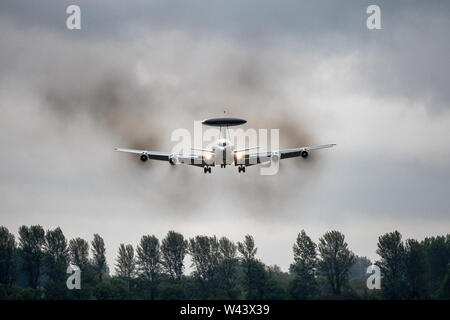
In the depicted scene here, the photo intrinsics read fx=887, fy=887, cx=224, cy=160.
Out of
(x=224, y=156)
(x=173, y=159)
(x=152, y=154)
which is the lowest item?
(x=224, y=156)

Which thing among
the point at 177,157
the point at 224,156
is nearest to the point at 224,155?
the point at 224,156

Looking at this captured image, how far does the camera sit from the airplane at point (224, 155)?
17075 cm

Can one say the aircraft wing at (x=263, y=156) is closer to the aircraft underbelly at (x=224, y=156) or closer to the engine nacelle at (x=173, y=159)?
the aircraft underbelly at (x=224, y=156)

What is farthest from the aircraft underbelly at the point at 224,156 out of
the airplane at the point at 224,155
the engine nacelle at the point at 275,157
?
the engine nacelle at the point at 275,157

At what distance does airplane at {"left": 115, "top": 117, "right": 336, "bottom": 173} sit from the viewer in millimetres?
170750

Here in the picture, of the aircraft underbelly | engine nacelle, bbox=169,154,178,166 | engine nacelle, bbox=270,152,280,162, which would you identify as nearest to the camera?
the aircraft underbelly

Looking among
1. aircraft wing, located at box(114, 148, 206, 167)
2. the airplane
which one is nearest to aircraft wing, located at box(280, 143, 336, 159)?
the airplane

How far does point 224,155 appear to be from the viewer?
17038 cm

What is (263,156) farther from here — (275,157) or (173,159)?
(173,159)

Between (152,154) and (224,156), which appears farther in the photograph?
(152,154)

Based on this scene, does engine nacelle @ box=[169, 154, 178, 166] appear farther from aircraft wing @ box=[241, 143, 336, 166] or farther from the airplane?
aircraft wing @ box=[241, 143, 336, 166]
